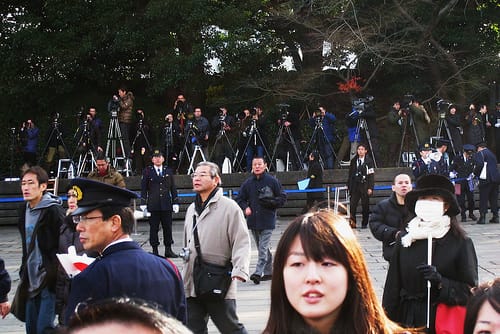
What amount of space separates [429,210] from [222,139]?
16915 mm

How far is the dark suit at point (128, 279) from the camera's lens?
343cm

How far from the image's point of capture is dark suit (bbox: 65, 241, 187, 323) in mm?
3434

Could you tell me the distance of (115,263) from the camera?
354 centimetres

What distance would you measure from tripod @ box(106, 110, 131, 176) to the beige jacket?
15348 millimetres

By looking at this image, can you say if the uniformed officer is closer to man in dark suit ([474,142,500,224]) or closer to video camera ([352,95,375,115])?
man in dark suit ([474,142,500,224])

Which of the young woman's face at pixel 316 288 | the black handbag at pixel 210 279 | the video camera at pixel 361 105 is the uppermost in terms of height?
the video camera at pixel 361 105

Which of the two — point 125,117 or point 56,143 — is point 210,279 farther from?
point 56,143

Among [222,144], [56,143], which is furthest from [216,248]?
[56,143]

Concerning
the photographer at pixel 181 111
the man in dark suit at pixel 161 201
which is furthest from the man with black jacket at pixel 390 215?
the photographer at pixel 181 111

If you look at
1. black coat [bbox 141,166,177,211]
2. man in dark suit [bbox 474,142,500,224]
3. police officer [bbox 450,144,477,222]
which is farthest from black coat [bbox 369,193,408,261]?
police officer [bbox 450,144,477,222]

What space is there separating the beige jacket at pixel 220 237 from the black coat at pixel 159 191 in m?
6.60

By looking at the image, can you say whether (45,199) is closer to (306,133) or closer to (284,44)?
(306,133)

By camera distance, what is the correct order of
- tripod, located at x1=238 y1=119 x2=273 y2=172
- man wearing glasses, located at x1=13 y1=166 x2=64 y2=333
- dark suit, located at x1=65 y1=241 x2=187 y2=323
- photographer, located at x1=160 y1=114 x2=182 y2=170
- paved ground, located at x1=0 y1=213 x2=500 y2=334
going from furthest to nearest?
photographer, located at x1=160 y1=114 x2=182 y2=170, tripod, located at x1=238 y1=119 x2=273 y2=172, paved ground, located at x1=0 y1=213 x2=500 y2=334, man wearing glasses, located at x1=13 y1=166 x2=64 y2=333, dark suit, located at x1=65 y1=241 x2=187 y2=323

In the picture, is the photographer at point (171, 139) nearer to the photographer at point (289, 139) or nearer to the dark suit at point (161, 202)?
the photographer at point (289, 139)
